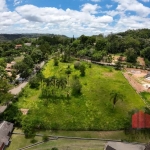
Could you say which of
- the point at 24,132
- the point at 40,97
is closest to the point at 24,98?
the point at 40,97

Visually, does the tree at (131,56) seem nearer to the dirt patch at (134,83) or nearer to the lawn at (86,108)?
the dirt patch at (134,83)

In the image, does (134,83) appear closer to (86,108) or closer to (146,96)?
(146,96)

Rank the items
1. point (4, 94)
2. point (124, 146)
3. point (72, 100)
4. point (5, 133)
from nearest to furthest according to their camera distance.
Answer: point (124, 146), point (5, 133), point (4, 94), point (72, 100)

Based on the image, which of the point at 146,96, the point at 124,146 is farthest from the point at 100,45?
the point at 124,146

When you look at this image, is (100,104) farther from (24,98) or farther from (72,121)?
(24,98)

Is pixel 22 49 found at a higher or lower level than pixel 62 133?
higher

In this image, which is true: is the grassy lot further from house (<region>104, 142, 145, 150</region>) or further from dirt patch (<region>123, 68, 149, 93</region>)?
house (<region>104, 142, 145, 150</region>)

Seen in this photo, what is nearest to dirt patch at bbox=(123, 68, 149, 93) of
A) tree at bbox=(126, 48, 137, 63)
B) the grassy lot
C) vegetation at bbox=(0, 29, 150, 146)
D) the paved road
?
the grassy lot
